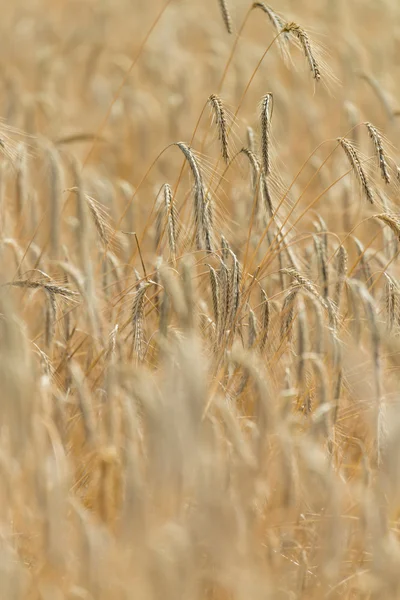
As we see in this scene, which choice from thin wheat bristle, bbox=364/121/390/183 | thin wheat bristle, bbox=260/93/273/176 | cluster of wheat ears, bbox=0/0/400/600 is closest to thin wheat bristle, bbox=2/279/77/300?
cluster of wheat ears, bbox=0/0/400/600

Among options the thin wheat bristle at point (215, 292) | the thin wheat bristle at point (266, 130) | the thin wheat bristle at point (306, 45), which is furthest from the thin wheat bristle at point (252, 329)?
the thin wheat bristle at point (306, 45)

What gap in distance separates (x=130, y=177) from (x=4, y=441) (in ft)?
9.07

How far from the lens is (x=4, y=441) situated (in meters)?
1.92

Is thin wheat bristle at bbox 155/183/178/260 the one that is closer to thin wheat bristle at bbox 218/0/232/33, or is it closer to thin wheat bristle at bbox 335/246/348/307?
thin wheat bristle at bbox 335/246/348/307

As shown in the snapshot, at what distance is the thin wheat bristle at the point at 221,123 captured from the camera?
2266 mm

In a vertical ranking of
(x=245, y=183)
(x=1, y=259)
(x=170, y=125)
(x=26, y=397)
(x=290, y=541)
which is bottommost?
(x=290, y=541)

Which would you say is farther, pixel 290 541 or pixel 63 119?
pixel 63 119

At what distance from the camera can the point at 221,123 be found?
231 cm

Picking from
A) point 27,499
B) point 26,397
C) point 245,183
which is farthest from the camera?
point 245,183

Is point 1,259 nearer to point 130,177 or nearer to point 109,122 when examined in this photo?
point 130,177

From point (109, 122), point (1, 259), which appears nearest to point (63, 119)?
point (109, 122)

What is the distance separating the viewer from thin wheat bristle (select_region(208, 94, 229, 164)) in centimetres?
227

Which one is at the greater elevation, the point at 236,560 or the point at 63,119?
the point at 63,119

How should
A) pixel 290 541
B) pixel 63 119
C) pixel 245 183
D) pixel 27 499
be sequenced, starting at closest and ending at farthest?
1. pixel 27 499
2. pixel 290 541
3. pixel 245 183
4. pixel 63 119
